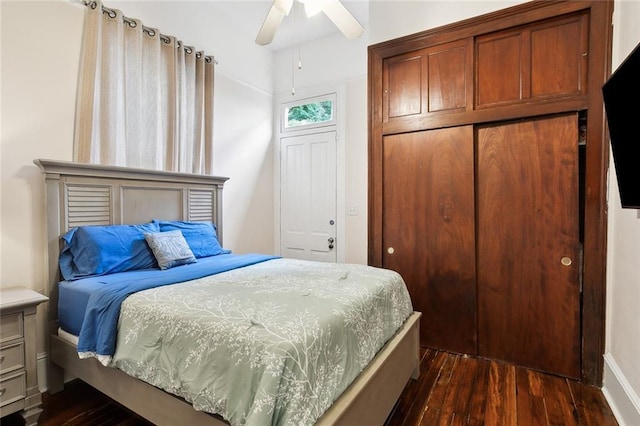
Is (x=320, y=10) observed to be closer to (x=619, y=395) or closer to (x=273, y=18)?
(x=273, y=18)

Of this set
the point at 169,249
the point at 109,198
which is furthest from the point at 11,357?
the point at 109,198

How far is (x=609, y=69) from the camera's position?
7.14ft

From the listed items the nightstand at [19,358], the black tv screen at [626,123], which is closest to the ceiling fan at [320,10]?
the black tv screen at [626,123]

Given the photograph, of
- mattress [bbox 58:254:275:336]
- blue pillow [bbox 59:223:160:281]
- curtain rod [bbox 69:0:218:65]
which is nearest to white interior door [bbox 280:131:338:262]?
curtain rod [bbox 69:0:218:65]

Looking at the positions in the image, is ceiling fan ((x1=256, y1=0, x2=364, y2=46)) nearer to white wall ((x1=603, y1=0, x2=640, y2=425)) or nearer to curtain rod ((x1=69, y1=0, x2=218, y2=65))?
curtain rod ((x1=69, y1=0, x2=218, y2=65))

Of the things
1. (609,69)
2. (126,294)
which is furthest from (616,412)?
(126,294)

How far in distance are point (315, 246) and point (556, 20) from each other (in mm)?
3166

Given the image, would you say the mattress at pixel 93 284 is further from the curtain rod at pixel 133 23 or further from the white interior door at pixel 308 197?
the curtain rod at pixel 133 23

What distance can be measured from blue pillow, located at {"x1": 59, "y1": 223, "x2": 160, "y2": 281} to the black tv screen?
10.00ft

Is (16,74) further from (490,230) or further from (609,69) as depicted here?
(609,69)

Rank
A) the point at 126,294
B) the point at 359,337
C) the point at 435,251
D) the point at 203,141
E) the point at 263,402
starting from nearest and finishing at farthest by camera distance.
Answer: the point at 263,402 < the point at 359,337 < the point at 126,294 < the point at 435,251 < the point at 203,141

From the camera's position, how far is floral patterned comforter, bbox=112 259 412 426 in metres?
1.13

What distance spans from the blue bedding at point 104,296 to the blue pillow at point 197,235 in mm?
317

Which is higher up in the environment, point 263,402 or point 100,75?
point 100,75
